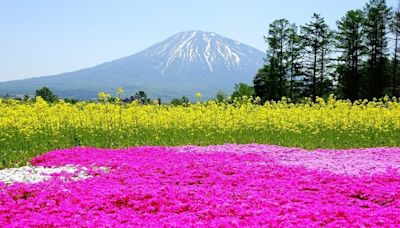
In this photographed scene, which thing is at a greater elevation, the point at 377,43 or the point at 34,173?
the point at 377,43

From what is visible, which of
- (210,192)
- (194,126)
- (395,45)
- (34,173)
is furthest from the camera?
(395,45)

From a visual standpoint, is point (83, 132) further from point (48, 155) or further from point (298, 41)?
point (298, 41)

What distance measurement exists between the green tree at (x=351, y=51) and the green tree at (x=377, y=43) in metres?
1.00

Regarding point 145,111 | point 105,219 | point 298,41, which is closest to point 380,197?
point 105,219

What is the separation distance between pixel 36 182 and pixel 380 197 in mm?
7387

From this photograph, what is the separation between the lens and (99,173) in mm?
13344

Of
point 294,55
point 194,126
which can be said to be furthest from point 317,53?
point 194,126

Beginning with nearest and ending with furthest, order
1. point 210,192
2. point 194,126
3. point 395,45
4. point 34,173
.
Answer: point 210,192, point 34,173, point 194,126, point 395,45

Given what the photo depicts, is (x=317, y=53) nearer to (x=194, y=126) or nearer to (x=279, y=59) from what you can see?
(x=279, y=59)

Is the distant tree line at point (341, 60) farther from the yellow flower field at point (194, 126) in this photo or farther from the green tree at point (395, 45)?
the yellow flower field at point (194, 126)

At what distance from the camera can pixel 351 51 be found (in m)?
62.5

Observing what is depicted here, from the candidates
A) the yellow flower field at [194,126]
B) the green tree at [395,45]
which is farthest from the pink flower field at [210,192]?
the green tree at [395,45]

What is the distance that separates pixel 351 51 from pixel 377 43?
3.25 metres

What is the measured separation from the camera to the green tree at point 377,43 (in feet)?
195
